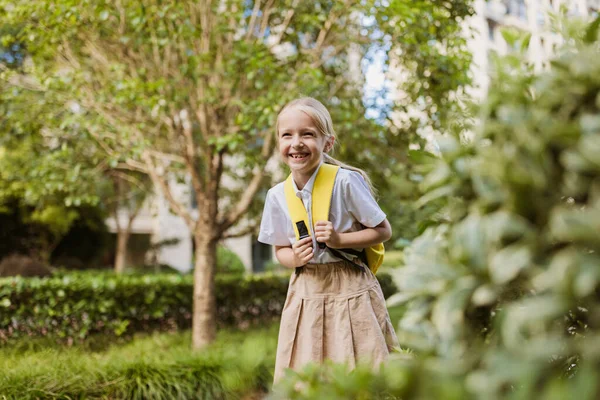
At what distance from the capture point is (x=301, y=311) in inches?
97.0

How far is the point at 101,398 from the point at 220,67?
10.8ft

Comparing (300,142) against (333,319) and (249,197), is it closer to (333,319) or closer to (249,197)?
(333,319)

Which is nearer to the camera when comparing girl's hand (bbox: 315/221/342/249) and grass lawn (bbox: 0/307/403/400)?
girl's hand (bbox: 315/221/342/249)

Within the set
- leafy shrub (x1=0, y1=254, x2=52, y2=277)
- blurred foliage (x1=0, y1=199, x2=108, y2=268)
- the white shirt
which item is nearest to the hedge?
leafy shrub (x1=0, y1=254, x2=52, y2=277)

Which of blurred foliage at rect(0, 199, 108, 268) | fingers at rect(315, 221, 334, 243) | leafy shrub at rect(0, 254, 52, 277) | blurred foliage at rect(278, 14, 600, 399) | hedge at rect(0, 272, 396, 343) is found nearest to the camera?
blurred foliage at rect(278, 14, 600, 399)

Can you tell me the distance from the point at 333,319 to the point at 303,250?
0.33 meters

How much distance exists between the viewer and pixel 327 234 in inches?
89.4

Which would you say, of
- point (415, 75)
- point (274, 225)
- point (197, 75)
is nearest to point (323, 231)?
point (274, 225)

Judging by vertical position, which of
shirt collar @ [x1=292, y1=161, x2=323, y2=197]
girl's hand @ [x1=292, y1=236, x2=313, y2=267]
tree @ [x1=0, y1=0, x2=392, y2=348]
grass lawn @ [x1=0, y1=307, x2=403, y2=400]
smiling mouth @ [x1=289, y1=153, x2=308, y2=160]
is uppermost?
tree @ [x1=0, y1=0, x2=392, y2=348]

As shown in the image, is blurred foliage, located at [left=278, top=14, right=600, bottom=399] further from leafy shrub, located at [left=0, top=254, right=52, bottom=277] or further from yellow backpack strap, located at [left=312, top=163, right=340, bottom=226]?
leafy shrub, located at [left=0, top=254, right=52, bottom=277]

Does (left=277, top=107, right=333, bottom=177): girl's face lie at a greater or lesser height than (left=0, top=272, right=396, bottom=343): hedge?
greater

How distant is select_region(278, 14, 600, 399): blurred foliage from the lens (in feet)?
3.37

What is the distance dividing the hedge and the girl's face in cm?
488

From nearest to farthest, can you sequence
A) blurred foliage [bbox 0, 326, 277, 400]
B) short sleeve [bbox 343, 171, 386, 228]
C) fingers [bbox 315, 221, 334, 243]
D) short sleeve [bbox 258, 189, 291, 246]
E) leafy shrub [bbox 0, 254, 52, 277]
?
1. fingers [bbox 315, 221, 334, 243]
2. short sleeve [bbox 343, 171, 386, 228]
3. short sleeve [bbox 258, 189, 291, 246]
4. blurred foliage [bbox 0, 326, 277, 400]
5. leafy shrub [bbox 0, 254, 52, 277]
